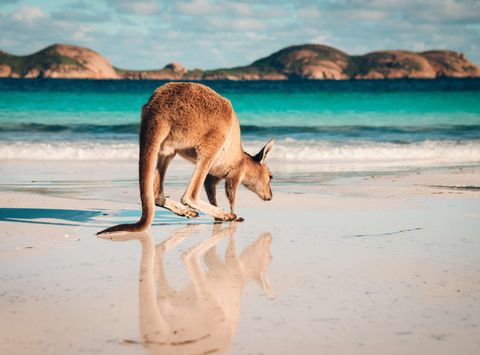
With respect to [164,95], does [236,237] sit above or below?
below

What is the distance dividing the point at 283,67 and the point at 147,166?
12326 centimetres

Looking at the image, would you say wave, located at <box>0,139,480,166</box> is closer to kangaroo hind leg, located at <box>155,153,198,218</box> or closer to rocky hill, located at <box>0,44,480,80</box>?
kangaroo hind leg, located at <box>155,153,198,218</box>

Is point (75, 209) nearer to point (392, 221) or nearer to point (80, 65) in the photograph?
point (392, 221)

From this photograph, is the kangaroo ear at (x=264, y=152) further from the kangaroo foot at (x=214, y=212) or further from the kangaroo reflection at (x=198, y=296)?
the kangaroo reflection at (x=198, y=296)

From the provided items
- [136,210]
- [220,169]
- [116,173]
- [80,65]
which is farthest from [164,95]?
[80,65]

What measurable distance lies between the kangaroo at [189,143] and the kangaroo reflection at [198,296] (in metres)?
0.44

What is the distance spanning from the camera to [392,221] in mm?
6199

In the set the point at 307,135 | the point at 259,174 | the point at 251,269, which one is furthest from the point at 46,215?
the point at 307,135

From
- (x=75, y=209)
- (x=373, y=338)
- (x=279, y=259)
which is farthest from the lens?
(x=75, y=209)

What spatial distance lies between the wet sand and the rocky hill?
11060 cm

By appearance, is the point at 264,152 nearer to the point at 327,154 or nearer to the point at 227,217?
the point at 227,217

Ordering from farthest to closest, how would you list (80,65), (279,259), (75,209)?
(80,65), (75,209), (279,259)

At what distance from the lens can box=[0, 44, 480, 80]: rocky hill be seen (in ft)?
394

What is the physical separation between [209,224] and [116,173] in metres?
4.27
